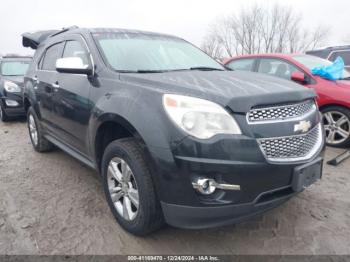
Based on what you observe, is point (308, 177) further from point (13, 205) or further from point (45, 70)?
point (45, 70)

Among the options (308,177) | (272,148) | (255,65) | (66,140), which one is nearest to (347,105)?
(255,65)

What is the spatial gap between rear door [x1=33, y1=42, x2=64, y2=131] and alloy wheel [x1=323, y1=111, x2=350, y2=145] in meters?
3.86

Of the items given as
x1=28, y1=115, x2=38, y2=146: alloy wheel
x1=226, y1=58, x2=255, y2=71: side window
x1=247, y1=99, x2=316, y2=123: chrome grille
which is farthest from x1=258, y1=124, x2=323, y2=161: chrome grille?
x1=28, y1=115, x2=38, y2=146: alloy wheel

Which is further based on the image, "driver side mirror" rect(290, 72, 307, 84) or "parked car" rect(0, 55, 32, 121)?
"parked car" rect(0, 55, 32, 121)

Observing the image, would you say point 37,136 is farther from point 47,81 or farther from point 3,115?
point 3,115

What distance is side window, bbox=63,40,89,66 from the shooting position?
294cm

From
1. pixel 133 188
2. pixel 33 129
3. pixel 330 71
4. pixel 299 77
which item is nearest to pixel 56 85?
pixel 33 129

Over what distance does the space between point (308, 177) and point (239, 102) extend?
2.53 ft

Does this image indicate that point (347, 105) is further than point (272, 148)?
Yes

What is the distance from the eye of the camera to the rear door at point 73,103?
276 cm

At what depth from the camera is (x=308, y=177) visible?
2111 millimetres

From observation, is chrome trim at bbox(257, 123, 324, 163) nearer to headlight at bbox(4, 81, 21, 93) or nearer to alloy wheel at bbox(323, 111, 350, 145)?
alloy wheel at bbox(323, 111, 350, 145)

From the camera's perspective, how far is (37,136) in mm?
4422

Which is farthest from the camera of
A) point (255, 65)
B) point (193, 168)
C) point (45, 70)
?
point (255, 65)
